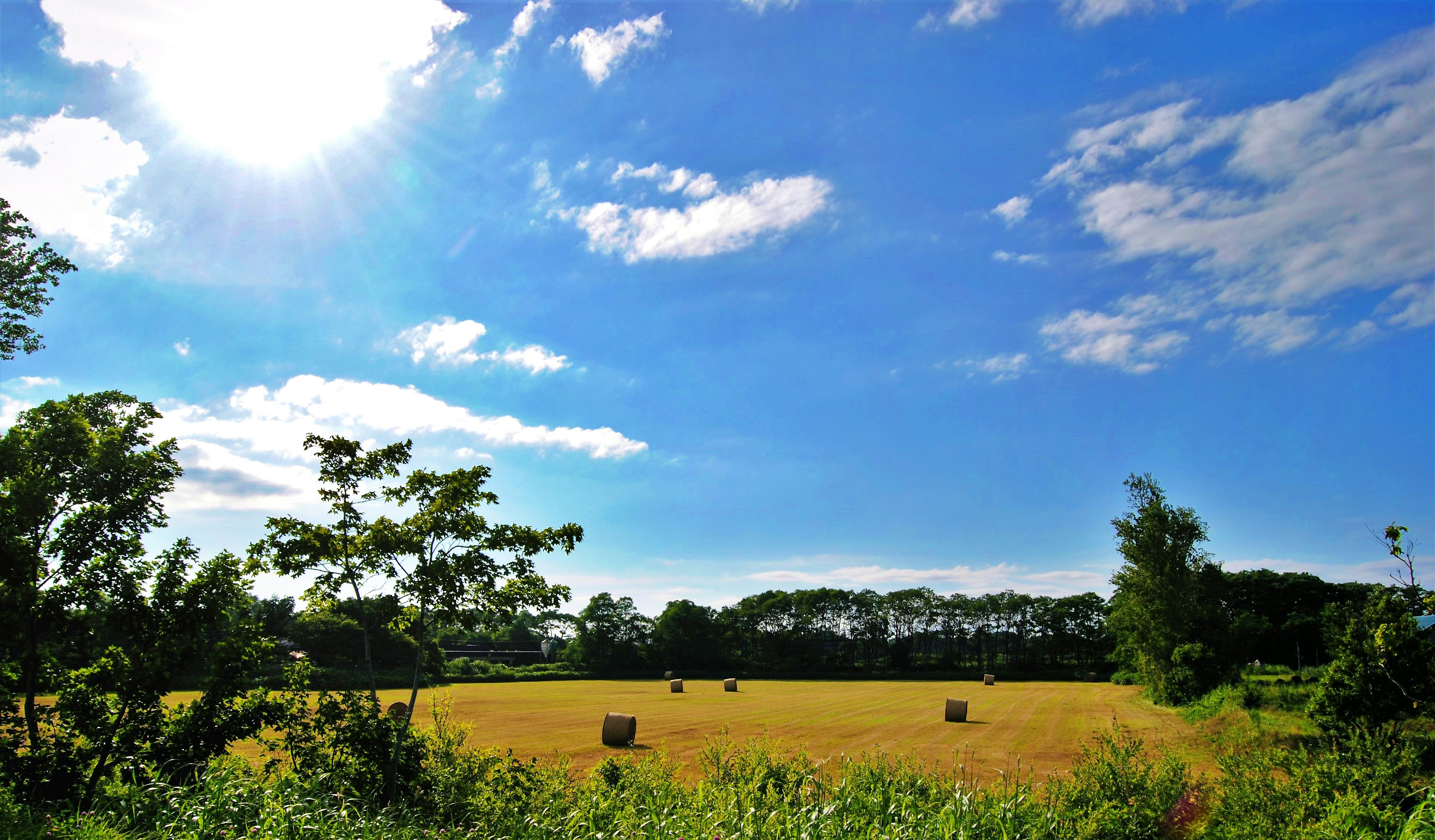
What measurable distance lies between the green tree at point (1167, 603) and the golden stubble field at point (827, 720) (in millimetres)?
2556

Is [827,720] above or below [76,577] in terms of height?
below

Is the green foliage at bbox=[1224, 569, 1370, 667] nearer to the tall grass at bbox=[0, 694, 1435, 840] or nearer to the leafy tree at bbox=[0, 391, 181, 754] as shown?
the tall grass at bbox=[0, 694, 1435, 840]

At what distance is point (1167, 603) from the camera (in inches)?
A: 1731

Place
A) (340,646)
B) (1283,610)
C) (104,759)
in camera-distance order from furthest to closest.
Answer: (1283,610) < (340,646) < (104,759)

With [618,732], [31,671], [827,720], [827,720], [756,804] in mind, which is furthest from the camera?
[827,720]

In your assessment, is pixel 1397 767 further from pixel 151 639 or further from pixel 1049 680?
pixel 1049 680

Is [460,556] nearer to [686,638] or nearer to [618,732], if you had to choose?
[618,732]

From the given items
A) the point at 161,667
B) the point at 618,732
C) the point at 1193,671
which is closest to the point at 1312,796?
the point at 161,667

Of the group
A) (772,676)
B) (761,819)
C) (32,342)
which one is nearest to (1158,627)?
(761,819)

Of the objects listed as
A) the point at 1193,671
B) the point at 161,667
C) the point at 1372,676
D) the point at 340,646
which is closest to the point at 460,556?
→ the point at 161,667

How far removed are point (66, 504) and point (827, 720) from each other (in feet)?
120

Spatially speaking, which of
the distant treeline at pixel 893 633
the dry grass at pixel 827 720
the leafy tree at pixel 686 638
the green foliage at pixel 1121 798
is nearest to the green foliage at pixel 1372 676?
the dry grass at pixel 827 720

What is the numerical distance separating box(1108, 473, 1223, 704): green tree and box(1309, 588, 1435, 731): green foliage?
60.3 ft

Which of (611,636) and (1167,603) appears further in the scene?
(611,636)
